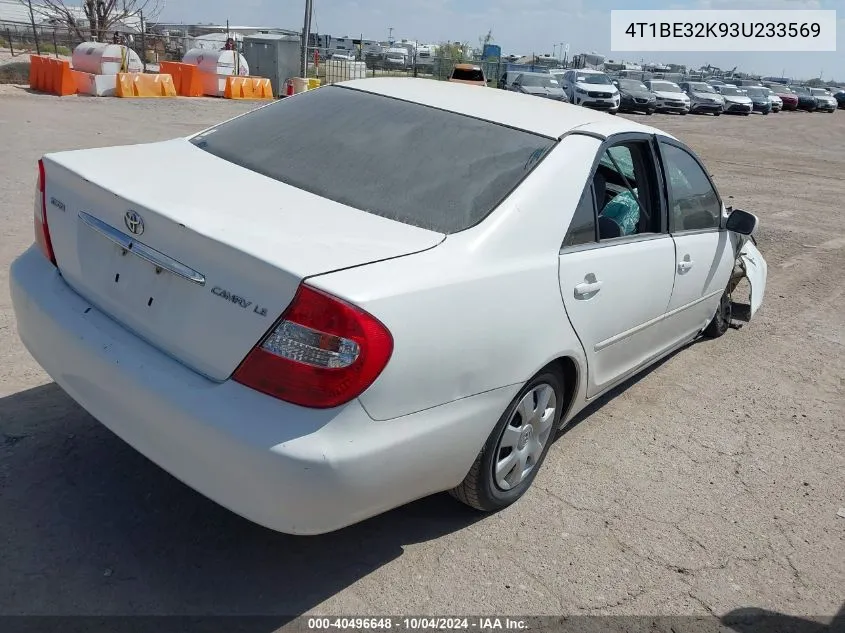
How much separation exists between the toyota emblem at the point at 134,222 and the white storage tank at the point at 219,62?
74.6 feet

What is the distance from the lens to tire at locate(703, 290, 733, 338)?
5.54 meters

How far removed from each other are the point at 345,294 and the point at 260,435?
0.49 m

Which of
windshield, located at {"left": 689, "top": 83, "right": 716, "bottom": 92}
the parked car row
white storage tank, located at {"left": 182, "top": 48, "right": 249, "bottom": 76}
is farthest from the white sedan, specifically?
windshield, located at {"left": 689, "top": 83, "right": 716, "bottom": 92}

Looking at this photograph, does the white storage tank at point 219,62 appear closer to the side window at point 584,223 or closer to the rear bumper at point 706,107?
the rear bumper at point 706,107

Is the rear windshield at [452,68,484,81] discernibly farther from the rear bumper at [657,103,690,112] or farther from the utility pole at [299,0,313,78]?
the rear bumper at [657,103,690,112]

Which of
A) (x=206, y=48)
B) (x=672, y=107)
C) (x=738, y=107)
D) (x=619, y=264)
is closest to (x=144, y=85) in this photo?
(x=206, y=48)

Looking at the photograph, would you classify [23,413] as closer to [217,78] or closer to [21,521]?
[21,521]

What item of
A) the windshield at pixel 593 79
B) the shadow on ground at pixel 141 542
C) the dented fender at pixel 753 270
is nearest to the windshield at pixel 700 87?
the windshield at pixel 593 79

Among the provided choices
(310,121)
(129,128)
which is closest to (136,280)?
(310,121)

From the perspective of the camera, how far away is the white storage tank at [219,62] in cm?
2397

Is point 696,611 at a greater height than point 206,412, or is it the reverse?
point 206,412

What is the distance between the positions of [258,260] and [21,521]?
1485mm

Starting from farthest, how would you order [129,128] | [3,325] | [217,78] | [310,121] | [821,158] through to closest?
[217,78] → [821,158] → [129,128] → [3,325] → [310,121]

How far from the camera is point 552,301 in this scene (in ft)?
9.71
